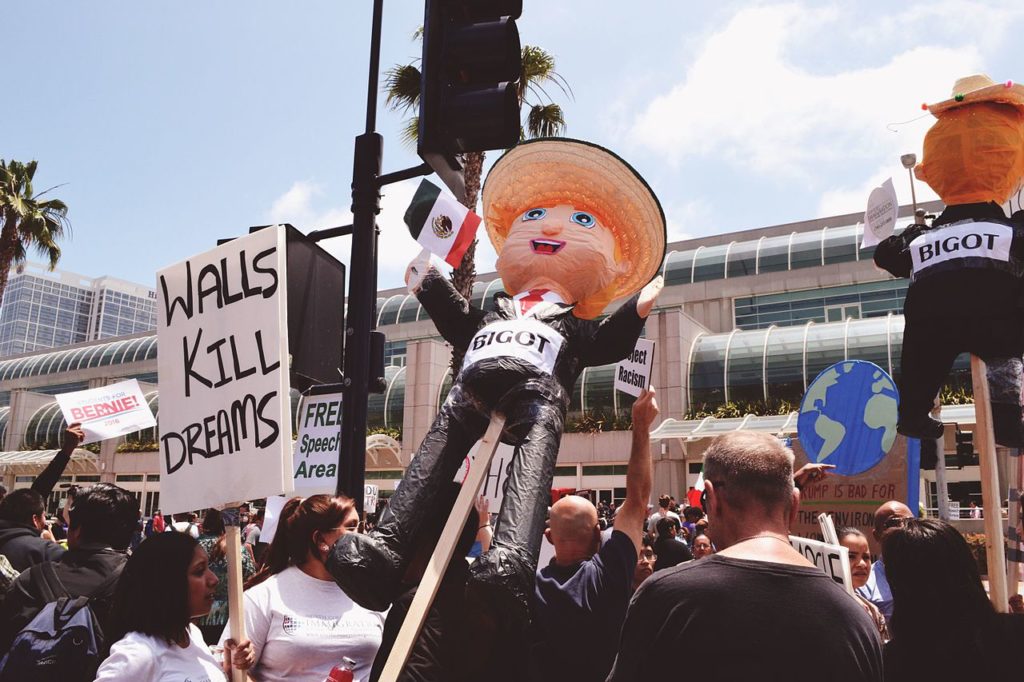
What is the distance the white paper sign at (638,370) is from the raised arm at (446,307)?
35.7 inches

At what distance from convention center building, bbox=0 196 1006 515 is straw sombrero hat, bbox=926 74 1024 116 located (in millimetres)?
18333

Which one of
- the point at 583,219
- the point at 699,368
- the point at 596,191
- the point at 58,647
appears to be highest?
the point at 699,368

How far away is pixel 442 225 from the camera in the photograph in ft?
15.2

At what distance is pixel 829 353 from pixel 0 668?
89.0ft

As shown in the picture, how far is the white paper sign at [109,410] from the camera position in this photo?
629 centimetres

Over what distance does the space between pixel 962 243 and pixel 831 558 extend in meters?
2.47

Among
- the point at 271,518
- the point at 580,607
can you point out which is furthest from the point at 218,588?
the point at 580,607

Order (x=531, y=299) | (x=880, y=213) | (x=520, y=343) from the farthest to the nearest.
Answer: (x=880, y=213)
(x=531, y=299)
(x=520, y=343)

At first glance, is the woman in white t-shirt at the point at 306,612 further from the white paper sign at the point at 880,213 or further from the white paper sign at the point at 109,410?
the white paper sign at the point at 880,213

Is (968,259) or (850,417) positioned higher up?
(968,259)

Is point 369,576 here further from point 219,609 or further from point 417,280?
point 219,609

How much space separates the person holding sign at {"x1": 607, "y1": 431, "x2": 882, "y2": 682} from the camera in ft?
5.85

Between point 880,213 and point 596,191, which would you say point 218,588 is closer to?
point 596,191

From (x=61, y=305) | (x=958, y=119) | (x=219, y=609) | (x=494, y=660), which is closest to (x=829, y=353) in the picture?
(x=958, y=119)
